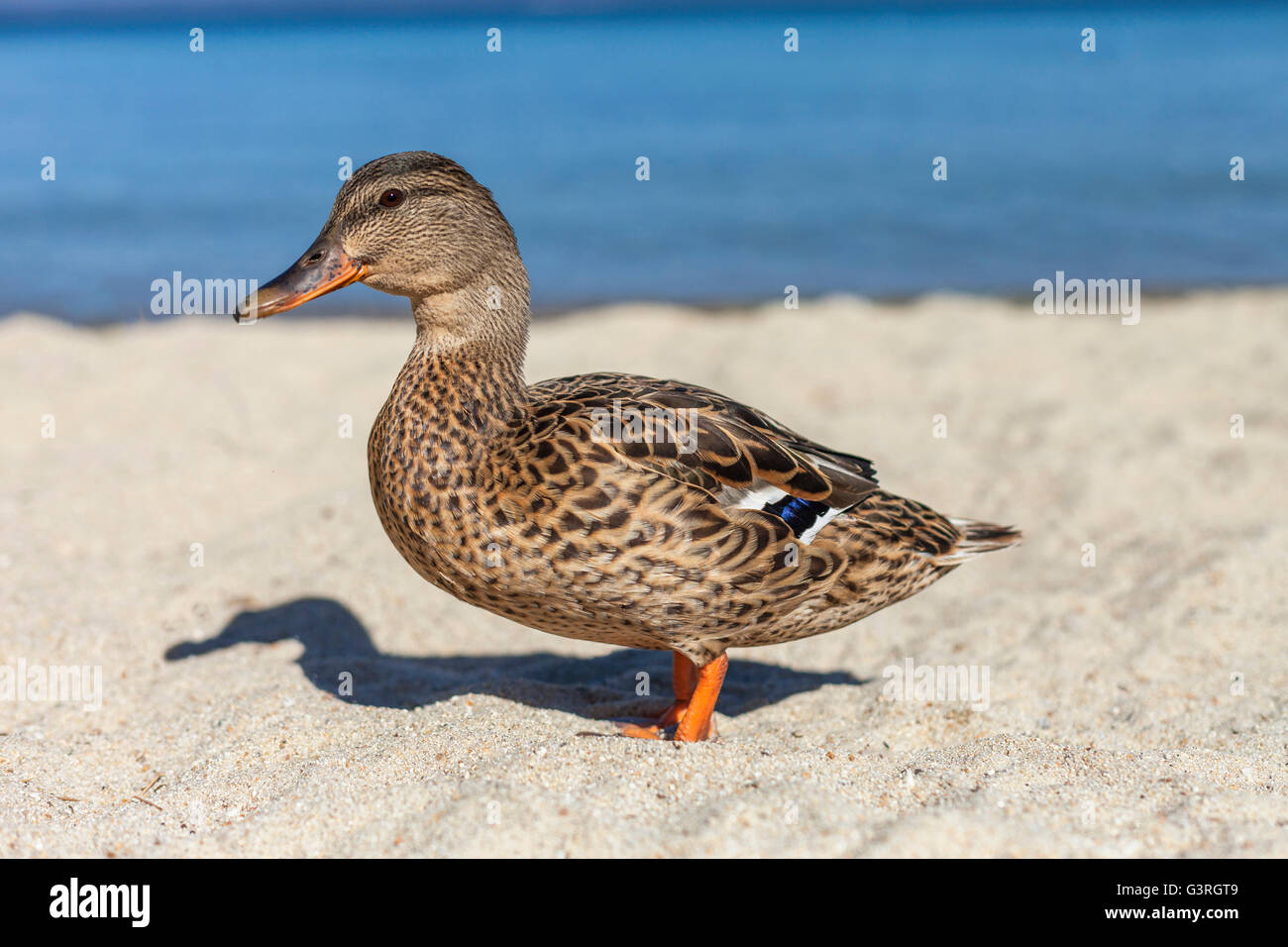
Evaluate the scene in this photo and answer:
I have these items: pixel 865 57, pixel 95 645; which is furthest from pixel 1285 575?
pixel 865 57

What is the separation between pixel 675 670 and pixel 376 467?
52.9 inches

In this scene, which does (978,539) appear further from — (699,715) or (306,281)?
(306,281)

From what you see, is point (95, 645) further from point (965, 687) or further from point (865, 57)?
point (865, 57)

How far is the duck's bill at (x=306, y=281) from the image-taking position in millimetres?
3453

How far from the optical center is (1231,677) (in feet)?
15.1

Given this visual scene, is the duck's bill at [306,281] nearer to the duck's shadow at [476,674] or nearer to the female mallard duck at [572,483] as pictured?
the female mallard duck at [572,483]

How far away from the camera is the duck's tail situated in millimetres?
4156

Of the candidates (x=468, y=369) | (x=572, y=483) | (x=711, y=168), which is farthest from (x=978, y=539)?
(x=711, y=168)

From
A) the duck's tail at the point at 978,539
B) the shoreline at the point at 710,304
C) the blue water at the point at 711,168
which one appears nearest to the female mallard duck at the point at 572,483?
the duck's tail at the point at 978,539

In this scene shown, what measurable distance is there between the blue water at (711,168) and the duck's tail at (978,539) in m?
8.21

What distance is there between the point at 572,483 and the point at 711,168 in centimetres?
1575

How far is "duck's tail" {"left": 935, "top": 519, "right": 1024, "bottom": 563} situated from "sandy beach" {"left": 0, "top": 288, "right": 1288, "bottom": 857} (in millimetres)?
573

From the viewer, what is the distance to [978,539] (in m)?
4.25

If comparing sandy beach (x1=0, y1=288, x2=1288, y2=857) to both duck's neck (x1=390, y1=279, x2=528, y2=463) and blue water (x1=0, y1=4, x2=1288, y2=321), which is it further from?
blue water (x1=0, y1=4, x2=1288, y2=321)
